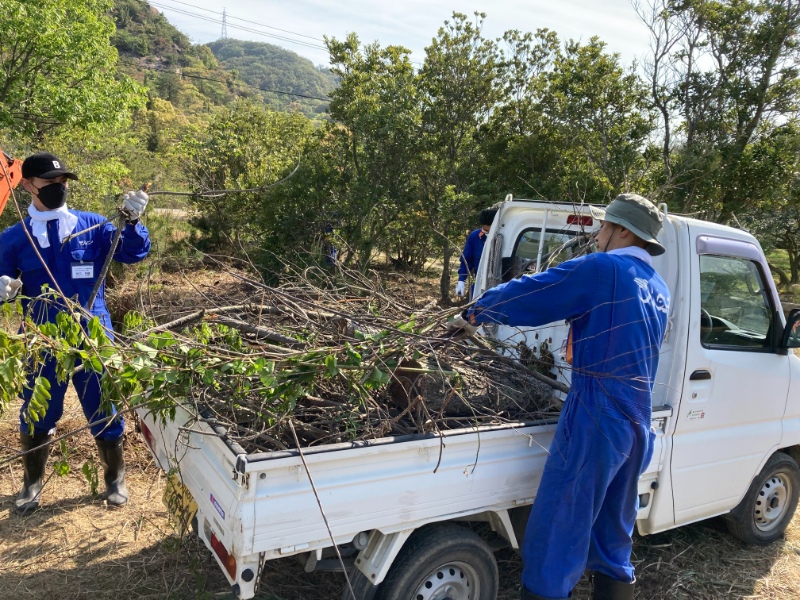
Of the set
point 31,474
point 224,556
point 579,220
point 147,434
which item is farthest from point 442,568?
point 31,474

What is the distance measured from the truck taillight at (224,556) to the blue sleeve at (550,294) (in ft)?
4.66

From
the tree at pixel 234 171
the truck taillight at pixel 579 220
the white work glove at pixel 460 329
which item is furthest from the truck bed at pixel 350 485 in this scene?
the tree at pixel 234 171

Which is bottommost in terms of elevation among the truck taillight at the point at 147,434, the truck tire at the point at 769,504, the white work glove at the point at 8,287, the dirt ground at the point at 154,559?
the dirt ground at the point at 154,559

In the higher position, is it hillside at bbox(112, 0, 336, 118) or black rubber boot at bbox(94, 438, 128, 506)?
hillside at bbox(112, 0, 336, 118)

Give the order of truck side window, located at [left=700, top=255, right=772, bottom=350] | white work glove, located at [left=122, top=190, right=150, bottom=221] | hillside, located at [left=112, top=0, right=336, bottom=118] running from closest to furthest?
1. white work glove, located at [left=122, top=190, right=150, bottom=221]
2. truck side window, located at [left=700, top=255, right=772, bottom=350]
3. hillside, located at [left=112, top=0, right=336, bottom=118]

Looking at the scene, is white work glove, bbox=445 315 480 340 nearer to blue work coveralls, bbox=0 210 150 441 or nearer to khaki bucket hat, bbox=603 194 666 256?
khaki bucket hat, bbox=603 194 666 256

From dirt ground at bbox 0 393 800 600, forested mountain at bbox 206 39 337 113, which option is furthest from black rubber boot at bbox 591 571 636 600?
forested mountain at bbox 206 39 337 113

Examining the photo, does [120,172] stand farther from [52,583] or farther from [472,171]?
[52,583]

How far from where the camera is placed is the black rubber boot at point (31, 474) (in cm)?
340

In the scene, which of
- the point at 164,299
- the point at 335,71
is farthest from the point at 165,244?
the point at 164,299

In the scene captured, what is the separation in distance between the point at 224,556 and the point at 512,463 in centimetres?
128

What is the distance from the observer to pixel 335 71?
9.53 m

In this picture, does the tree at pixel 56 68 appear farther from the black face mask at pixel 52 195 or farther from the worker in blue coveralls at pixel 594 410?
the worker in blue coveralls at pixel 594 410

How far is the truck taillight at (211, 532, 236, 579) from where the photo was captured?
1948 millimetres
